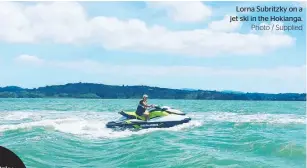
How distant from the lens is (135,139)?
739 centimetres

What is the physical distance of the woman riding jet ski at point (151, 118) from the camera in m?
7.93

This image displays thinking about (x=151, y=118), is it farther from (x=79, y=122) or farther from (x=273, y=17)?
(x=273, y=17)

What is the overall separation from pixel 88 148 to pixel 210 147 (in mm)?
1673

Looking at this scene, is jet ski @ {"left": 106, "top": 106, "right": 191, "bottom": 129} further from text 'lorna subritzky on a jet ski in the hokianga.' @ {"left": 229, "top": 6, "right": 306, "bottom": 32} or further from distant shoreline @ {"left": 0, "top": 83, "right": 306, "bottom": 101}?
text 'lorna subritzky on a jet ski in the hokianga.' @ {"left": 229, "top": 6, "right": 306, "bottom": 32}

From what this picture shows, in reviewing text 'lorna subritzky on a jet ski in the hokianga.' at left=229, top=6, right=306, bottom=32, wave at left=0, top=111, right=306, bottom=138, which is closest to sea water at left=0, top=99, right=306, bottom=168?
wave at left=0, top=111, right=306, bottom=138

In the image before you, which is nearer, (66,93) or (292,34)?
(292,34)

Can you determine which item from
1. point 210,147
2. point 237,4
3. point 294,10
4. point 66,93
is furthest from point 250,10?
point 66,93

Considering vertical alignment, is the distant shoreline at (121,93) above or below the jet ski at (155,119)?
above

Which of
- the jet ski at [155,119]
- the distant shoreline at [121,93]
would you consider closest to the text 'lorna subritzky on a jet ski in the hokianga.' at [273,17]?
the distant shoreline at [121,93]

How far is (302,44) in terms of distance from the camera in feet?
17.4

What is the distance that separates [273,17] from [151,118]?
370 cm

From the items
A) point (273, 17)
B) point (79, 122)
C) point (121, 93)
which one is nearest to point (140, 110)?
point (79, 122)

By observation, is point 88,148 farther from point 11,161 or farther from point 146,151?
point 11,161

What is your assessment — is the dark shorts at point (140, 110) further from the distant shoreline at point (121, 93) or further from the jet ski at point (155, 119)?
the distant shoreline at point (121, 93)
